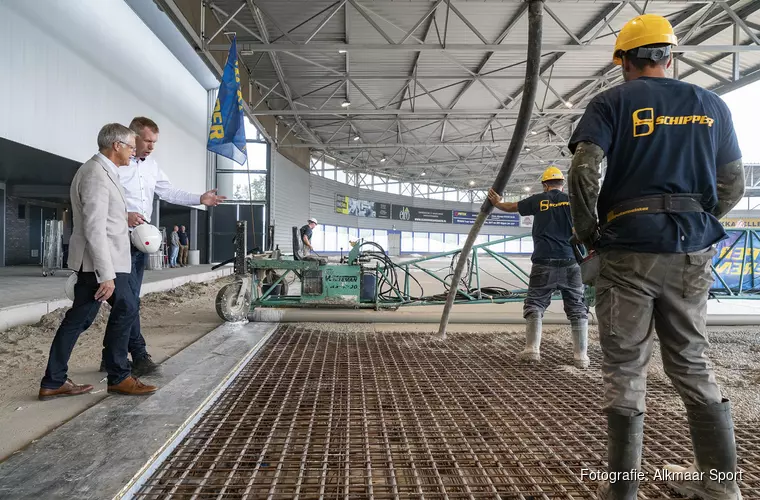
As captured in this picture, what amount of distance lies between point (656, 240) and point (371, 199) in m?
29.6

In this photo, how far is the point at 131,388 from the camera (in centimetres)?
254

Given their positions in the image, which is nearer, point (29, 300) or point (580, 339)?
point (580, 339)

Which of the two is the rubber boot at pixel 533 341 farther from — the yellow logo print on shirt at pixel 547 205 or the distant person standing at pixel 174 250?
the distant person standing at pixel 174 250

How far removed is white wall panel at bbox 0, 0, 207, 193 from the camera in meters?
5.58

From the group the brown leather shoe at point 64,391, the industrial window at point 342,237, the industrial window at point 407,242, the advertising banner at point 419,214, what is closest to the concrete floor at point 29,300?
the brown leather shoe at point 64,391

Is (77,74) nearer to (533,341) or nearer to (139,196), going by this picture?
(139,196)

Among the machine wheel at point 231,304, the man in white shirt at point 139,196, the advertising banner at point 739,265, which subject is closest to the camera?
the man in white shirt at point 139,196

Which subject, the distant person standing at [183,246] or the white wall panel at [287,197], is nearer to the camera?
the distant person standing at [183,246]

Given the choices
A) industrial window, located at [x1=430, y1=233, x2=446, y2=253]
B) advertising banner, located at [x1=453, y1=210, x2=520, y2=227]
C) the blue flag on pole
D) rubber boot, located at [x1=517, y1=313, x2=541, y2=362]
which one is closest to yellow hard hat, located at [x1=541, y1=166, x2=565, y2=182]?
rubber boot, located at [x1=517, y1=313, x2=541, y2=362]

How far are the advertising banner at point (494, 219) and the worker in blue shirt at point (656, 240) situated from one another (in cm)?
3295

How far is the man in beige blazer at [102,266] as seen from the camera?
2.40 metres

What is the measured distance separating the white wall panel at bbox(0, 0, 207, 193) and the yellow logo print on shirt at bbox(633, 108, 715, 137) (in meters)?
7.32

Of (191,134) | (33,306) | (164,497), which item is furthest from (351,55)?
(164,497)

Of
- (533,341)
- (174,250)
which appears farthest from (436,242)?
(533,341)
